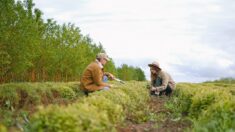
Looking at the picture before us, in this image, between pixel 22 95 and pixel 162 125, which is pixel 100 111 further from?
pixel 22 95

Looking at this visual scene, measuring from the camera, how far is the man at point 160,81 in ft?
64.8

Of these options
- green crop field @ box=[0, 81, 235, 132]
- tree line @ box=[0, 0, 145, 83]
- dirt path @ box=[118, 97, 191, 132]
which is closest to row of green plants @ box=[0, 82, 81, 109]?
green crop field @ box=[0, 81, 235, 132]

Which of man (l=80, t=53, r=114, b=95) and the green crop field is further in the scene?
man (l=80, t=53, r=114, b=95)

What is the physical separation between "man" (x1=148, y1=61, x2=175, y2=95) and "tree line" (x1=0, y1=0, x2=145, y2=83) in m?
8.95

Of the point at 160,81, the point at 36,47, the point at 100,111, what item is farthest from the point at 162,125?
the point at 36,47

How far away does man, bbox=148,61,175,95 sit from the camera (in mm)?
19766

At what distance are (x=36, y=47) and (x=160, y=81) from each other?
49.6ft

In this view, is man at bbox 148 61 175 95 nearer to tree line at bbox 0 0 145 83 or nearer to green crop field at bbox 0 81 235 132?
green crop field at bbox 0 81 235 132

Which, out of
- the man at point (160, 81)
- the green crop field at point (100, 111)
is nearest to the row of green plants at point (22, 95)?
the green crop field at point (100, 111)

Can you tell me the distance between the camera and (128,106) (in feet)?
46.3

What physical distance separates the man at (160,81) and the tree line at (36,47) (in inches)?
352

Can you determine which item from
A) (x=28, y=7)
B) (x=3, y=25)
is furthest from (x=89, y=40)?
(x=3, y=25)

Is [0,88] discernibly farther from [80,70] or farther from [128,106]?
[80,70]

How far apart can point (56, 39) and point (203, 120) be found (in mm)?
34509
